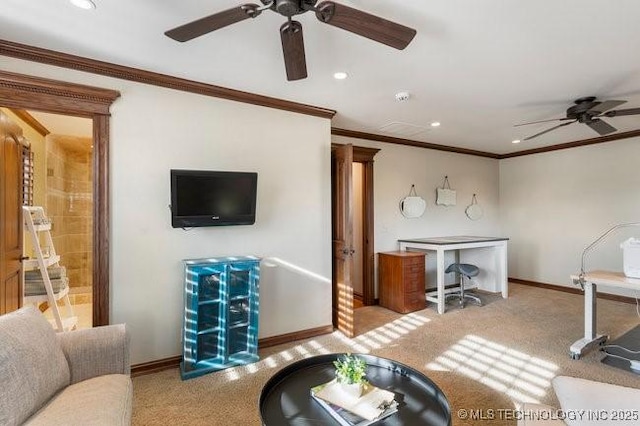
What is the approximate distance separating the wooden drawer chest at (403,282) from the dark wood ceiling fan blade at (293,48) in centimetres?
303

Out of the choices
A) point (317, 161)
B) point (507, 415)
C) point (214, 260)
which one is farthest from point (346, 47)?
point (507, 415)

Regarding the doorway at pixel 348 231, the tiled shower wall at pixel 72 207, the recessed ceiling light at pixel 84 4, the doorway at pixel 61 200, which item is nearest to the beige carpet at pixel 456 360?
the doorway at pixel 348 231

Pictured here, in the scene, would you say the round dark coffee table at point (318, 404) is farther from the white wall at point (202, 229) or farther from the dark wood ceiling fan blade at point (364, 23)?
the dark wood ceiling fan blade at point (364, 23)

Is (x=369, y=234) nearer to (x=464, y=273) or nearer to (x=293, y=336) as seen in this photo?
(x=464, y=273)

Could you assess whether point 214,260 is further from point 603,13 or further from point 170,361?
point 603,13

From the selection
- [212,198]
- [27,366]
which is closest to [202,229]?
[212,198]

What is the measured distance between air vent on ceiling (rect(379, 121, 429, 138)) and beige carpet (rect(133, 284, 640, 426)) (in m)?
2.47

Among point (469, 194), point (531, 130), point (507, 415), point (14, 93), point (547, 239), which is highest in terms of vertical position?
point (531, 130)

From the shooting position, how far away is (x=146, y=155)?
2736 millimetres

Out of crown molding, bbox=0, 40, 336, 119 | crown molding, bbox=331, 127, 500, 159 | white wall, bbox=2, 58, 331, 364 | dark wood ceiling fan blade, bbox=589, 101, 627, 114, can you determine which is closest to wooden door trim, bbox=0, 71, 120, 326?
white wall, bbox=2, 58, 331, 364

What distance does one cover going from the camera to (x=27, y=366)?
1.48m

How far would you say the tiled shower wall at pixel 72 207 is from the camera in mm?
4895

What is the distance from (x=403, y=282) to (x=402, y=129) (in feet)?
6.79

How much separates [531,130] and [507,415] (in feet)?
12.6
